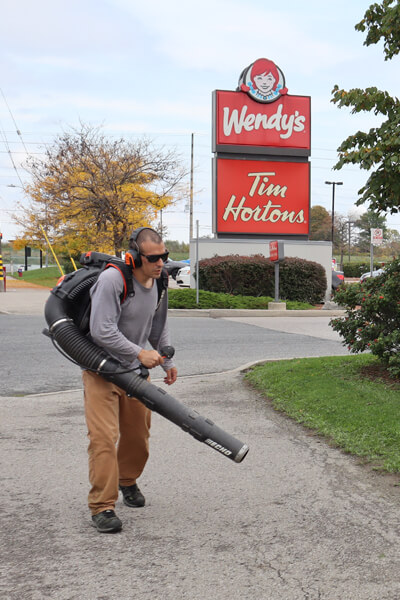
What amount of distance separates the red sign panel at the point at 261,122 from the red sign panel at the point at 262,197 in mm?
831

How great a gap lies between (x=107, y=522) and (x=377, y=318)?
17.0 feet

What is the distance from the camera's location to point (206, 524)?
3.88 meters

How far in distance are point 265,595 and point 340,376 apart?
5213 millimetres

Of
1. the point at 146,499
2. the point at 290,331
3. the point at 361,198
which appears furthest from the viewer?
the point at 290,331

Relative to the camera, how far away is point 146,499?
172 inches

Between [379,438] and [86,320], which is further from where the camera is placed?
[379,438]

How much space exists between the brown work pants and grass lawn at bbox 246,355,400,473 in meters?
1.92

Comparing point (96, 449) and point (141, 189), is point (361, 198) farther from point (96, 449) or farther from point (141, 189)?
point (141, 189)

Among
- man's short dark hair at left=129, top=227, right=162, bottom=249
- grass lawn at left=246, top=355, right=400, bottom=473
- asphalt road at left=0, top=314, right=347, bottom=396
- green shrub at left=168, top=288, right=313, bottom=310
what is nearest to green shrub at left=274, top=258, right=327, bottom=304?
green shrub at left=168, top=288, right=313, bottom=310

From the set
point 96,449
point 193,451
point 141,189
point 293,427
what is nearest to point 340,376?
point 293,427

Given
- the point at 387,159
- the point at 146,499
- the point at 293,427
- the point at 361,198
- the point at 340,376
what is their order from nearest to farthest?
the point at 146,499
the point at 293,427
the point at 387,159
the point at 361,198
the point at 340,376

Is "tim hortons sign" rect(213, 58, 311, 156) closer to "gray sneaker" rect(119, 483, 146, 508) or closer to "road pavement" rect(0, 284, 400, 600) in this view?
"road pavement" rect(0, 284, 400, 600)

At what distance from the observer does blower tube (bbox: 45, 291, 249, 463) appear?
3.78 meters

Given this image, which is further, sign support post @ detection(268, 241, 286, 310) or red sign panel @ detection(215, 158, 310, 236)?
red sign panel @ detection(215, 158, 310, 236)
